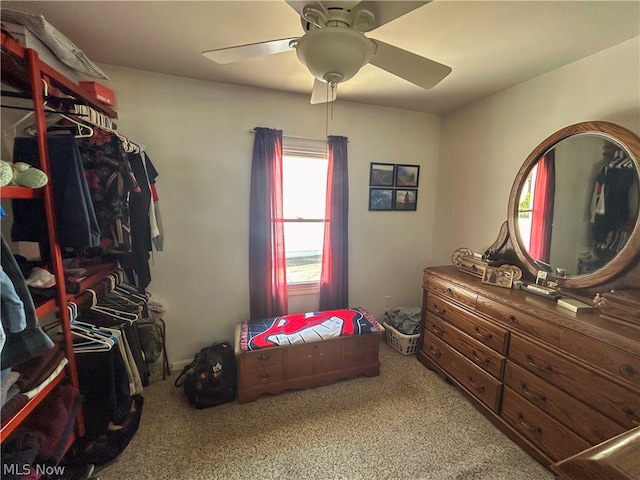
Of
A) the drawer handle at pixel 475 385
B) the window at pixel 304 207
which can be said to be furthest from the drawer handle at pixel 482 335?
the window at pixel 304 207

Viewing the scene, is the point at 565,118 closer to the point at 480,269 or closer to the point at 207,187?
the point at 480,269

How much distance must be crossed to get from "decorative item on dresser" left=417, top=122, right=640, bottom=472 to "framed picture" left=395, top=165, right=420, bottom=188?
1.02 meters

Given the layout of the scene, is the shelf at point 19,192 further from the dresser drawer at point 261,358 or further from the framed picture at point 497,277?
the framed picture at point 497,277

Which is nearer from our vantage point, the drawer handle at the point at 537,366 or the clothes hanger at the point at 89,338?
the clothes hanger at the point at 89,338

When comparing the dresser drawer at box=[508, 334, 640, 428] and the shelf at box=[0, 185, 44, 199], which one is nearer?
the shelf at box=[0, 185, 44, 199]

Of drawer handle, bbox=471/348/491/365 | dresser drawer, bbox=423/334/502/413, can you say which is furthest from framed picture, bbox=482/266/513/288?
dresser drawer, bbox=423/334/502/413

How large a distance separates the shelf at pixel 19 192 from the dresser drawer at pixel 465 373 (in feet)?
8.89

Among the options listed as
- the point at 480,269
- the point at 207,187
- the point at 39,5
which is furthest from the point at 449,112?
the point at 39,5

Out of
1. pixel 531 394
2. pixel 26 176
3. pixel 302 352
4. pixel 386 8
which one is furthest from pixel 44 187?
pixel 531 394

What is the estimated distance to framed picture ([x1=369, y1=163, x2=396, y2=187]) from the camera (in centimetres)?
281

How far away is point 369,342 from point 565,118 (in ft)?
7.20

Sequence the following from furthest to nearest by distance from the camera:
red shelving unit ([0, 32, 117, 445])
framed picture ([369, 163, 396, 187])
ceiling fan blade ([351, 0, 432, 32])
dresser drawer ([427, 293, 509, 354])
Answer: framed picture ([369, 163, 396, 187]) < dresser drawer ([427, 293, 509, 354]) < red shelving unit ([0, 32, 117, 445]) < ceiling fan blade ([351, 0, 432, 32])

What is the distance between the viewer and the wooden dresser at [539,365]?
1257 millimetres

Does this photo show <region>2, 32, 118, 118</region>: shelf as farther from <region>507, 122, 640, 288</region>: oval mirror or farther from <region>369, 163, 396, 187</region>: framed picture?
<region>507, 122, 640, 288</region>: oval mirror
